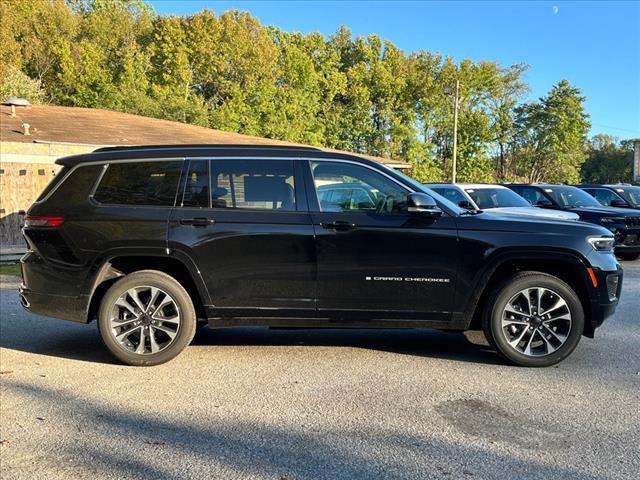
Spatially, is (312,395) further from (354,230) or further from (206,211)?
(206,211)

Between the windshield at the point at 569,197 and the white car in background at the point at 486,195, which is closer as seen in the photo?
the white car in background at the point at 486,195

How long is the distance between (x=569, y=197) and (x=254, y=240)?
1091 centimetres

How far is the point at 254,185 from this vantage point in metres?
5.23

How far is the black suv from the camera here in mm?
5078

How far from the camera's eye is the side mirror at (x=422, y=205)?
4.98 meters

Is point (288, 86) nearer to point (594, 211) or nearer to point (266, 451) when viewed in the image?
point (594, 211)

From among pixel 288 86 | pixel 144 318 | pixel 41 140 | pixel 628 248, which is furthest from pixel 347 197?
pixel 288 86

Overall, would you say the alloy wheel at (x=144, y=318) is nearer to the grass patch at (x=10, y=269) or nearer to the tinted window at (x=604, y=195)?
A: the grass patch at (x=10, y=269)

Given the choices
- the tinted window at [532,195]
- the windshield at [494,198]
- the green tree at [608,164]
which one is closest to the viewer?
the windshield at [494,198]

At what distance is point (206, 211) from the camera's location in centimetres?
518

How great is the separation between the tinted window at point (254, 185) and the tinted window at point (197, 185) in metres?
0.07

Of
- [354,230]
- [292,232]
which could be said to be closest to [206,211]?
[292,232]

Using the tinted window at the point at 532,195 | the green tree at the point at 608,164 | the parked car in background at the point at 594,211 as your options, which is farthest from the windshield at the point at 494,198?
the green tree at the point at 608,164

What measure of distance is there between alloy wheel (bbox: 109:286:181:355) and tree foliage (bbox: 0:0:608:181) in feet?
110
